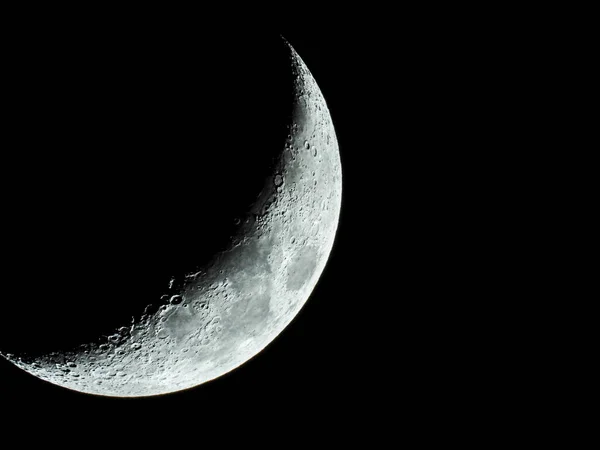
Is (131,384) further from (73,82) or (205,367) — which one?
(73,82)

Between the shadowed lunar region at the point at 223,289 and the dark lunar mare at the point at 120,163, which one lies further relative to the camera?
the shadowed lunar region at the point at 223,289

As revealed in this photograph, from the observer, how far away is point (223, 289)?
1642 millimetres

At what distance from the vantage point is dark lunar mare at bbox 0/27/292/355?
52.5 inches

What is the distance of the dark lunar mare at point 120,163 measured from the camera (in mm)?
1333

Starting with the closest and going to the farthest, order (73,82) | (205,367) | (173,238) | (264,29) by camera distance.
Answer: (73,82)
(173,238)
(264,29)
(205,367)

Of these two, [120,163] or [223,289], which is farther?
[223,289]

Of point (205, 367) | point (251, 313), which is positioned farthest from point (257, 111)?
point (205, 367)

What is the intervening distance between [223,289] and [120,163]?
56cm

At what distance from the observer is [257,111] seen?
4.98 ft

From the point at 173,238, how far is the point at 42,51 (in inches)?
25.9

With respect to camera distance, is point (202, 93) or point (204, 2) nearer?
point (202, 93)

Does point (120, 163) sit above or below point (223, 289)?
above

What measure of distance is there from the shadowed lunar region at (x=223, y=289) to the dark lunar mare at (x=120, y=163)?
1cm

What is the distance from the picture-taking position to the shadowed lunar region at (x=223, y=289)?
1.54 metres
